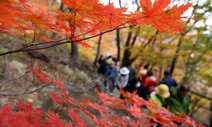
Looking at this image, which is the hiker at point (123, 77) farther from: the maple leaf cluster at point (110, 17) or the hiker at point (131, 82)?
the maple leaf cluster at point (110, 17)

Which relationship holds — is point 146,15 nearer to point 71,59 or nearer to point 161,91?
point 161,91

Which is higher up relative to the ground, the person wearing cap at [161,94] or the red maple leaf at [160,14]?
the red maple leaf at [160,14]

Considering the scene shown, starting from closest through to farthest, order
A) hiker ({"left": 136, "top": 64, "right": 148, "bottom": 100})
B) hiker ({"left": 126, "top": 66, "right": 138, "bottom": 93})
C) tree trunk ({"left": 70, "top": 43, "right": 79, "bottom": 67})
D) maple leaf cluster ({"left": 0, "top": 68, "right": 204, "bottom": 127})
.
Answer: maple leaf cluster ({"left": 0, "top": 68, "right": 204, "bottom": 127}) < hiker ({"left": 136, "top": 64, "right": 148, "bottom": 100}) < hiker ({"left": 126, "top": 66, "right": 138, "bottom": 93}) < tree trunk ({"left": 70, "top": 43, "right": 79, "bottom": 67})

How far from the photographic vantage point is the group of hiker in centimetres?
369

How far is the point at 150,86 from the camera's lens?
553 cm

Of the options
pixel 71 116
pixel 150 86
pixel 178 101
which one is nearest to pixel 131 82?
pixel 150 86

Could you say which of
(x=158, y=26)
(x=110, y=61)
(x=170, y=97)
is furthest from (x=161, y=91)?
(x=110, y=61)

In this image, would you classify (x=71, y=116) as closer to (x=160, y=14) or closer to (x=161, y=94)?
(x=160, y=14)

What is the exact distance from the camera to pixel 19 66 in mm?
6301

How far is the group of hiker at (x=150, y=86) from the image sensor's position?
3.69 m

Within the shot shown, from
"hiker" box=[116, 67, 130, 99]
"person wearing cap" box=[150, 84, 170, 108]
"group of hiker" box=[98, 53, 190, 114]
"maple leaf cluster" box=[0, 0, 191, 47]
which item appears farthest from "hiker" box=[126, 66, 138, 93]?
"maple leaf cluster" box=[0, 0, 191, 47]

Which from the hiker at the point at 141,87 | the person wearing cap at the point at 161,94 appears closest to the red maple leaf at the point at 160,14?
the person wearing cap at the point at 161,94

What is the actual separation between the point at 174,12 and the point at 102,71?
6459 mm

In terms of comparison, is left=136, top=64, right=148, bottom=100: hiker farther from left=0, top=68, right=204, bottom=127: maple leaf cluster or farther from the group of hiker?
left=0, top=68, right=204, bottom=127: maple leaf cluster
